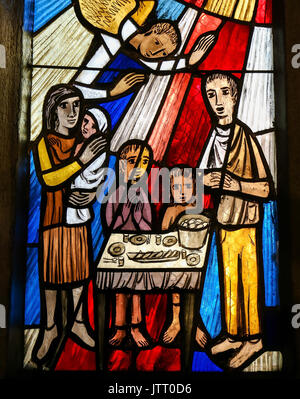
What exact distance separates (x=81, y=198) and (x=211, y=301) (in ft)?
3.11

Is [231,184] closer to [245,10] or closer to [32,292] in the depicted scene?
[245,10]

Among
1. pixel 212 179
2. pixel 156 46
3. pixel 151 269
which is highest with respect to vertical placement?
pixel 156 46

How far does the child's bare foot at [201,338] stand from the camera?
122 inches

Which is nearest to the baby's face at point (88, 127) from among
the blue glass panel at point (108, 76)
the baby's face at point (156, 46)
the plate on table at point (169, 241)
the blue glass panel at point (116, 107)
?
the blue glass panel at point (116, 107)

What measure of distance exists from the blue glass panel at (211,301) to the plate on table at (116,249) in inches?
19.7

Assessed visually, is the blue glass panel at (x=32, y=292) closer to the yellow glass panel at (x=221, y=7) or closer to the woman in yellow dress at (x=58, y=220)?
the woman in yellow dress at (x=58, y=220)

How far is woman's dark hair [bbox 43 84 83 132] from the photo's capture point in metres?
3.36

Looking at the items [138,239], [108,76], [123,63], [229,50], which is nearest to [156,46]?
[123,63]

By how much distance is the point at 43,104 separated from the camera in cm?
338

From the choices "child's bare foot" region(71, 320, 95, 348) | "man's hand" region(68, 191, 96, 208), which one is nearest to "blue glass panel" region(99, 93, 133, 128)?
"man's hand" region(68, 191, 96, 208)

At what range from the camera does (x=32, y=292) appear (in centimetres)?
314

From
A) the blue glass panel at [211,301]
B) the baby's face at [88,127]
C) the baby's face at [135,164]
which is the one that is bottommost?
the blue glass panel at [211,301]

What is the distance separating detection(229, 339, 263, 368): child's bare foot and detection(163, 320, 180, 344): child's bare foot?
34 centimetres

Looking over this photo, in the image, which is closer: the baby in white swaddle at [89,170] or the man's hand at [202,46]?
the baby in white swaddle at [89,170]
